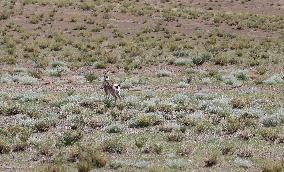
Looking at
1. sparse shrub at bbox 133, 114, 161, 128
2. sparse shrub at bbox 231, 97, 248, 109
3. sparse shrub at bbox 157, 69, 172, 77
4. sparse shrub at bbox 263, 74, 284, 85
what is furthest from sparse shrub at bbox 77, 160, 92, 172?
sparse shrub at bbox 157, 69, 172, 77

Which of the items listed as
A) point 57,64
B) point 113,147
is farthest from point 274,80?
point 113,147

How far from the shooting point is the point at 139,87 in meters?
28.6

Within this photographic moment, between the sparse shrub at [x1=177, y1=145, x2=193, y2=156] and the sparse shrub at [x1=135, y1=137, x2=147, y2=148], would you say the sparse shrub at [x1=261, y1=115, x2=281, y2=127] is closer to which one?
the sparse shrub at [x1=177, y1=145, x2=193, y2=156]

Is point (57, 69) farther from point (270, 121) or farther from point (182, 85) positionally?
point (270, 121)

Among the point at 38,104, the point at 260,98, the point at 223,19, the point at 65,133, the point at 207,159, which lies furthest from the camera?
the point at 223,19

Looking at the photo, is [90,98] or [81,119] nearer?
[81,119]

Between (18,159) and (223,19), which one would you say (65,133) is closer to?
(18,159)

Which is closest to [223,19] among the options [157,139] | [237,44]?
[237,44]

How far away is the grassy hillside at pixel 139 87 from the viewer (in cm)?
1647

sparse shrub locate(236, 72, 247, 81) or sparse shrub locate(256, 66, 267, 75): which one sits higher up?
sparse shrub locate(236, 72, 247, 81)

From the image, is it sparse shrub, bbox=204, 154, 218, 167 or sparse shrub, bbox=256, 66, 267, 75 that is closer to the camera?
sparse shrub, bbox=204, 154, 218, 167

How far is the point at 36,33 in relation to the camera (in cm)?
4712

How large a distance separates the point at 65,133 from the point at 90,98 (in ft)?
19.6

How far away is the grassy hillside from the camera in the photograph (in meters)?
16.5
